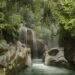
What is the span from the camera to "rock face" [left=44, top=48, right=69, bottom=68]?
16416 millimetres

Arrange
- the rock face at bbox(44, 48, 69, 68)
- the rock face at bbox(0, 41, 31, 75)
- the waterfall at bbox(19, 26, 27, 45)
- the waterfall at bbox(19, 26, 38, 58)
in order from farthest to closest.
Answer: the waterfall at bbox(19, 26, 38, 58)
the waterfall at bbox(19, 26, 27, 45)
the rock face at bbox(44, 48, 69, 68)
the rock face at bbox(0, 41, 31, 75)

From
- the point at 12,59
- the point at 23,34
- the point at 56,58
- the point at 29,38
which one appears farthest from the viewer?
the point at 29,38

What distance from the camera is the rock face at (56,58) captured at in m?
16.4

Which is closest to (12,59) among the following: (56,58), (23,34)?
(56,58)

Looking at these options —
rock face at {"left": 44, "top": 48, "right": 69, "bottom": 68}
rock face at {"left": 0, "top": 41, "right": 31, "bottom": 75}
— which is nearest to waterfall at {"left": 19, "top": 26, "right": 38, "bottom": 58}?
rock face at {"left": 44, "top": 48, "right": 69, "bottom": 68}

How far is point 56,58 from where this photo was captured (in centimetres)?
1695

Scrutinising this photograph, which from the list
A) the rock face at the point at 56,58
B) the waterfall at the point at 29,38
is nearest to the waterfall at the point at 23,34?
the waterfall at the point at 29,38

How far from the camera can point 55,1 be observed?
14.7 metres

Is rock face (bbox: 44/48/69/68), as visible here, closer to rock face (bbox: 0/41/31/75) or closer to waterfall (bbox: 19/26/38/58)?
rock face (bbox: 0/41/31/75)

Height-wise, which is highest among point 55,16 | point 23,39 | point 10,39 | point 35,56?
point 55,16

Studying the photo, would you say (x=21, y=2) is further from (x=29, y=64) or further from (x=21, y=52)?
(x=29, y=64)

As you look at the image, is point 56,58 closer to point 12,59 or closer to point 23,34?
point 23,34

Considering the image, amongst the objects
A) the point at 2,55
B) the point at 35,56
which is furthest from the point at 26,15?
the point at 2,55

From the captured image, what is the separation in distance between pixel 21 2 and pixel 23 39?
22.6 feet
